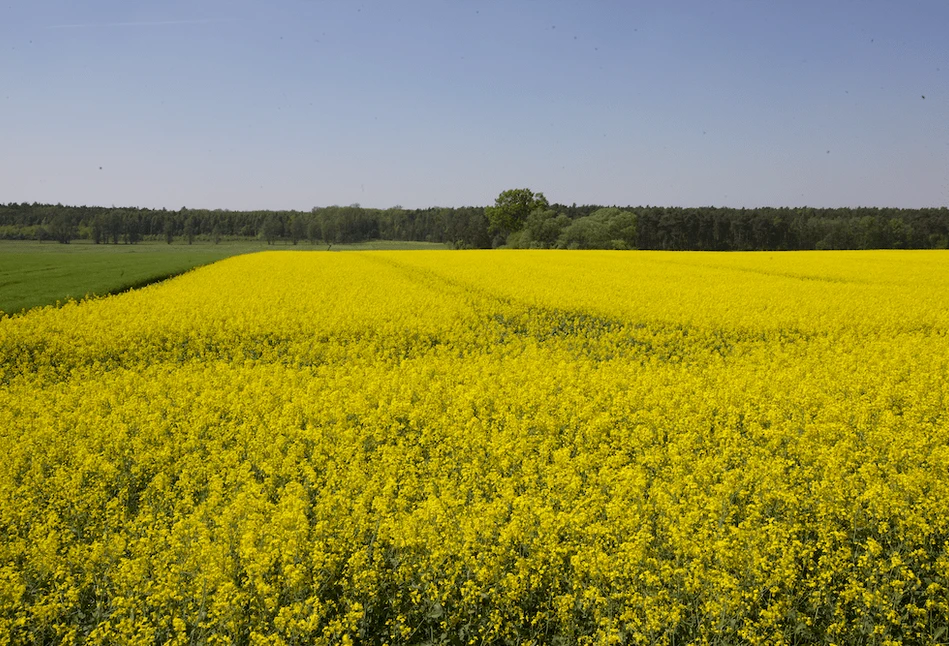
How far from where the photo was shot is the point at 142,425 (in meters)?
8.47

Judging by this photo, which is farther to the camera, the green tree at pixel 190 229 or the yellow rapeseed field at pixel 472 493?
the green tree at pixel 190 229

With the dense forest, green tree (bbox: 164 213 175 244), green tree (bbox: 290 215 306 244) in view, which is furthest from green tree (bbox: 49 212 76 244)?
green tree (bbox: 290 215 306 244)

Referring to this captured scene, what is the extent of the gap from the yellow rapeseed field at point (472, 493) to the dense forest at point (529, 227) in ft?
207

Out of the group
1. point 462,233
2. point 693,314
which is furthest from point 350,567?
point 462,233

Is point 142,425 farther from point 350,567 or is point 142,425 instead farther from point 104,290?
point 104,290

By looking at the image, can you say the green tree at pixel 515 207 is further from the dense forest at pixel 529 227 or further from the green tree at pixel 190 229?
the green tree at pixel 190 229

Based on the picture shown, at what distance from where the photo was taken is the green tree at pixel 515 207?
84875 millimetres

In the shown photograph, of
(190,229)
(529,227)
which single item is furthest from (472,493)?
(190,229)

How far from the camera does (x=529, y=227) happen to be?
77.7 meters

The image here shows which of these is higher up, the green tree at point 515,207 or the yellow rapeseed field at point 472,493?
the green tree at point 515,207

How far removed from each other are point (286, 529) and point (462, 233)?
89966 millimetres

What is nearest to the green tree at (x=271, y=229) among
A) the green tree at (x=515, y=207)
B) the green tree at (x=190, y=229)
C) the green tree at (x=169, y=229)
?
the green tree at (x=190, y=229)

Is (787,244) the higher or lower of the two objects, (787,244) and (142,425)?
the higher

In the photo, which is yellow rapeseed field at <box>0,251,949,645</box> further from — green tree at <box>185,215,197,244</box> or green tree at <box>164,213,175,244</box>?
green tree at <box>164,213,175,244</box>
